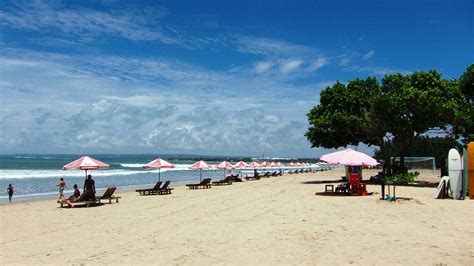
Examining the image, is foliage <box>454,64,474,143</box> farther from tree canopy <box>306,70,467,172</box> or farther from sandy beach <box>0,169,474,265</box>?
sandy beach <box>0,169,474,265</box>

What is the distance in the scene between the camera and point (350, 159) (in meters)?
20.5

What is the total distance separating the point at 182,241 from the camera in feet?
32.9

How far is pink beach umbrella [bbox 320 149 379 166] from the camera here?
20188mm

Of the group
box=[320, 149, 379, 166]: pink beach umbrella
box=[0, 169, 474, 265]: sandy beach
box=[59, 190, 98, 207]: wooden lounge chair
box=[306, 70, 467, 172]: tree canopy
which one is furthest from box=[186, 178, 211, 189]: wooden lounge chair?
box=[0, 169, 474, 265]: sandy beach

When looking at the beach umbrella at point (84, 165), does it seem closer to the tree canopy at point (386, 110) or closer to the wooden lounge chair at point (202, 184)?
the wooden lounge chair at point (202, 184)

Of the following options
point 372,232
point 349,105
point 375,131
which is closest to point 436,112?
point 375,131

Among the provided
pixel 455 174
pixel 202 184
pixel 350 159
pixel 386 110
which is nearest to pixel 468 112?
pixel 386 110

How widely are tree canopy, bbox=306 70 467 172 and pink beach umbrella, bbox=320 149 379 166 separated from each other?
7.61 metres

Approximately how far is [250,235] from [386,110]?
778 inches

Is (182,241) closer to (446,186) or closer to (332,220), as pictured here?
(332,220)

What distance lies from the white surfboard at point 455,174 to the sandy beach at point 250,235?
150 cm

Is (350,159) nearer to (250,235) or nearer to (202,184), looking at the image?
(250,235)

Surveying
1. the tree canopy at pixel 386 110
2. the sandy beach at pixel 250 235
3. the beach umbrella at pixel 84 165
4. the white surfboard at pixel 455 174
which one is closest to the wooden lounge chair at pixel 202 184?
the tree canopy at pixel 386 110

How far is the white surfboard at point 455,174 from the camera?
1862 cm
